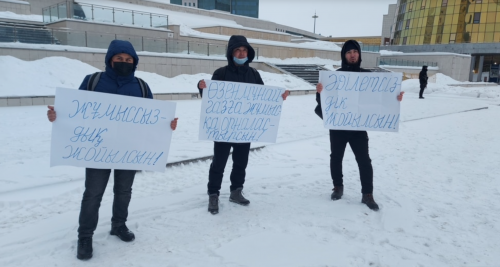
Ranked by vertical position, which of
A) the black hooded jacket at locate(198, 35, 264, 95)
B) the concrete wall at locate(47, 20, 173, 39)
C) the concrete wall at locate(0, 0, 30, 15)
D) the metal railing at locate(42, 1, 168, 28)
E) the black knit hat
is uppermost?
the concrete wall at locate(0, 0, 30, 15)

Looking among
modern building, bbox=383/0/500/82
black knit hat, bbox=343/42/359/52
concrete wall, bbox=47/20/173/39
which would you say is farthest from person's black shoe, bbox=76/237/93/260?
modern building, bbox=383/0/500/82

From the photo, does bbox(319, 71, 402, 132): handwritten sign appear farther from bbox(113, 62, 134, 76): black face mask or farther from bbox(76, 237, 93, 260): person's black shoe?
bbox(76, 237, 93, 260): person's black shoe

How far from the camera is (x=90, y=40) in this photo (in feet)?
58.3

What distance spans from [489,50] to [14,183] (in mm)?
65355

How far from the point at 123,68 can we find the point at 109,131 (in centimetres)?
68

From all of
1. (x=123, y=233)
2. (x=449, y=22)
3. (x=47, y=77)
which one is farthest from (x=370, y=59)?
(x=123, y=233)

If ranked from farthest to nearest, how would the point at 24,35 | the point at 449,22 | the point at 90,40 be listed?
the point at 449,22 → the point at 90,40 → the point at 24,35

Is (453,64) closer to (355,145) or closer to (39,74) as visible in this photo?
(39,74)

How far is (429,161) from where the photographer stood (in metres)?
7.12

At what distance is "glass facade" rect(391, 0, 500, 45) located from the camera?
5650cm

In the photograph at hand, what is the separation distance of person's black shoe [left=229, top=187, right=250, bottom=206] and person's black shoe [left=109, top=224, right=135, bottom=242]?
1.45 metres

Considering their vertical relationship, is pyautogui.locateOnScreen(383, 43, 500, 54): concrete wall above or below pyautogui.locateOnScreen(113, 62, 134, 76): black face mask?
above

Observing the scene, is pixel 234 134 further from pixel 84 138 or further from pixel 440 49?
pixel 440 49

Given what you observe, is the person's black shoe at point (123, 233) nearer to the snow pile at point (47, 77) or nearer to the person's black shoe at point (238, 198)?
the person's black shoe at point (238, 198)
